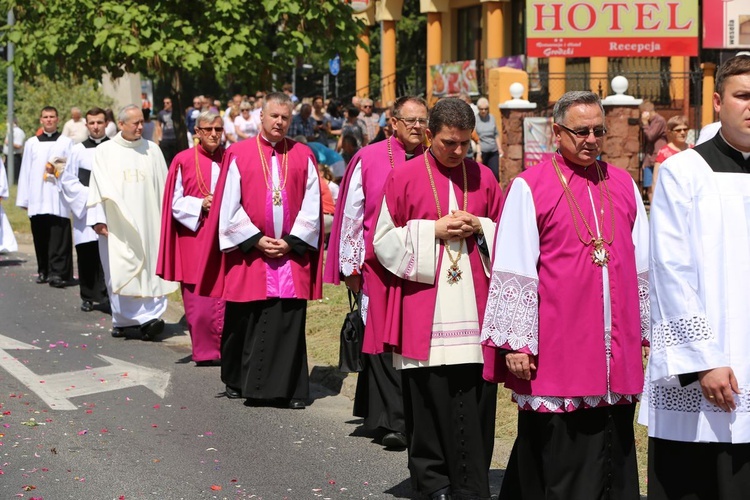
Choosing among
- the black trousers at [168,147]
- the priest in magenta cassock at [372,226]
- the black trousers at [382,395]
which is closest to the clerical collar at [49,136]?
the black trousers at [168,147]

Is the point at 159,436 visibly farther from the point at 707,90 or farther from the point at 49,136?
the point at 707,90

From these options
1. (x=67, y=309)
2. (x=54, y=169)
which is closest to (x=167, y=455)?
(x=67, y=309)

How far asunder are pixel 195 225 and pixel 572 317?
5.86m

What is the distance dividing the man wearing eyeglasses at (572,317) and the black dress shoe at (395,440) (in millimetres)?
2264

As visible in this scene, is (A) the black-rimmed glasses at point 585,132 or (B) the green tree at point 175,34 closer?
(A) the black-rimmed glasses at point 585,132

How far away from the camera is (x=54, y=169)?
16.1m

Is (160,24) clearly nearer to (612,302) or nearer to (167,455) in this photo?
(167,455)

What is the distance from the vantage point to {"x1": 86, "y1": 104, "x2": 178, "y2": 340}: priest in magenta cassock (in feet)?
42.0

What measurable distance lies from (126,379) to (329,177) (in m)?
5.43

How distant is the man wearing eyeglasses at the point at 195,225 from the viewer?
11.2 metres

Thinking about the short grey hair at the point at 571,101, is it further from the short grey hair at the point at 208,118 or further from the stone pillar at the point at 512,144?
the stone pillar at the point at 512,144

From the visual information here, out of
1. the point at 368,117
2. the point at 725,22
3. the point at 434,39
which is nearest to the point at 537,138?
the point at 368,117

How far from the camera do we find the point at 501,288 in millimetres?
5973

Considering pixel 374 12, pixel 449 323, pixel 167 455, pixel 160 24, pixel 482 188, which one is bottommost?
pixel 167 455
